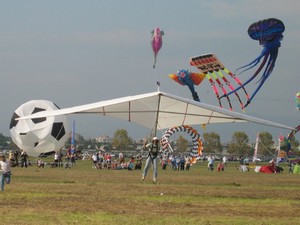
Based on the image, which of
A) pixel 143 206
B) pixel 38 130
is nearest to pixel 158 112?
pixel 143 206

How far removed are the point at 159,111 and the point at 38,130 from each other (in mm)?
17380

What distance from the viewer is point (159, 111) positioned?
2106 cm

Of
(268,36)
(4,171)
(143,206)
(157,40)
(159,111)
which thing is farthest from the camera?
(268,36)

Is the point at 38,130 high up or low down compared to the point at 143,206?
up

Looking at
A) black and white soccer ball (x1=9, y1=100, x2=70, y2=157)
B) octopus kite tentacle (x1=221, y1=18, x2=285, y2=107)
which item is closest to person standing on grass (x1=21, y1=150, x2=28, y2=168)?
black and white soccer ball (x1=9, y1=100, x2=70, y2=157)

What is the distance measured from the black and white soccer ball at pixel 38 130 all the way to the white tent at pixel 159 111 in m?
15.4

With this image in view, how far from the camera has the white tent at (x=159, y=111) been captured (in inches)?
776

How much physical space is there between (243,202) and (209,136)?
134m

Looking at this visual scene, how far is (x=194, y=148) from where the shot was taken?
150 ft

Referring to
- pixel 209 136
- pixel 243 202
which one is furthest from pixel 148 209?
pixel 209 136

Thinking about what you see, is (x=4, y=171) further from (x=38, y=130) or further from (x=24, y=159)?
(x=24, y=159)

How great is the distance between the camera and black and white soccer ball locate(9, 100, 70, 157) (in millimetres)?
36844

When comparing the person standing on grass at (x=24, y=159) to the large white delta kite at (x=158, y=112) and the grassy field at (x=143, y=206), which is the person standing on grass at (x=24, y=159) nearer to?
the large white delta kite at (x=158, y=112)

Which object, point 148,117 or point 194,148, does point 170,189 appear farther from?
point 194,148
